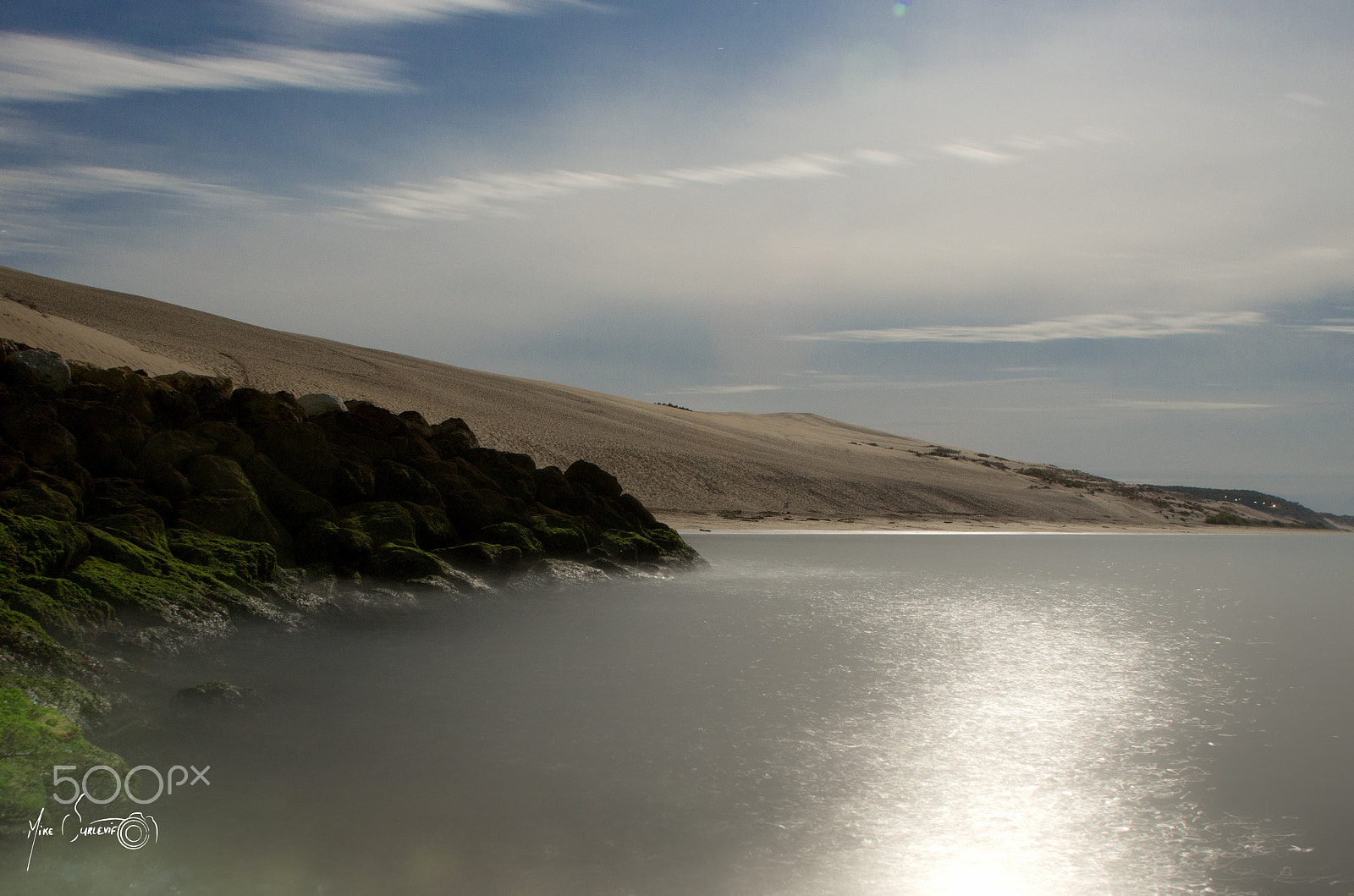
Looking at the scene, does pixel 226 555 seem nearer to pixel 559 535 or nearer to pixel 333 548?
pixel 333 548

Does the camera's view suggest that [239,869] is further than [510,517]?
No

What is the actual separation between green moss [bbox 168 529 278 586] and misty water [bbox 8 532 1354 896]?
1.21 meters

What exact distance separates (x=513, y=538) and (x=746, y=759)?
8.03 metres

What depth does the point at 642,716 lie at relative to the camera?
672 centimetres

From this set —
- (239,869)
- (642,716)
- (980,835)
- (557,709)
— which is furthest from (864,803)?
(239,869)

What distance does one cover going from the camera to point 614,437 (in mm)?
36656

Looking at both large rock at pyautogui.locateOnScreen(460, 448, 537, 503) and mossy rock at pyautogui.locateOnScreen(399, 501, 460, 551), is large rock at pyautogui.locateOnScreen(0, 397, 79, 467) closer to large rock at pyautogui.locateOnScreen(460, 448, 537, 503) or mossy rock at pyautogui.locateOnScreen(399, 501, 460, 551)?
mossy rock at pyautogui.locateOnScreen(399, 501, 460, 551)

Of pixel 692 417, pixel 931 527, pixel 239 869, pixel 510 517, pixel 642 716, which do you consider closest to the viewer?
pixel 239 869

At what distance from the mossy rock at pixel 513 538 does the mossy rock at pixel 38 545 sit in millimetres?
5740

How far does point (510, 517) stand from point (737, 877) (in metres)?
10.3

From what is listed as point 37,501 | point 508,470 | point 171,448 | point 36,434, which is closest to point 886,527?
point 508,470

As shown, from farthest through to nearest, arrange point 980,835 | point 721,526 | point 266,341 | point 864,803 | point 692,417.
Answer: point 692,417 < point 266,341 < point 721,526 < point 864,803 < point 980,835

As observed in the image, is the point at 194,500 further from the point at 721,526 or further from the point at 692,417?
the point at 692,417

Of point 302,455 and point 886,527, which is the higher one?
point 302,455
